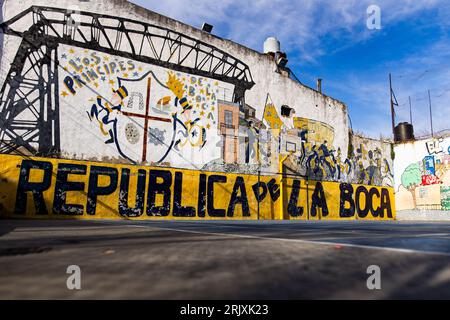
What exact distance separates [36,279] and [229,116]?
40.7 feet

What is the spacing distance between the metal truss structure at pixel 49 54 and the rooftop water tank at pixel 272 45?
487 cm

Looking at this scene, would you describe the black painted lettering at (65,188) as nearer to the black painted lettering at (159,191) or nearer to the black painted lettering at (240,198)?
the black painted lettering at (159,191)

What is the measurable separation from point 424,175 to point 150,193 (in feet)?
63.0

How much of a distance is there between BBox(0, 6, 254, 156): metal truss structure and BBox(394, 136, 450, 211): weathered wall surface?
58.3 ft

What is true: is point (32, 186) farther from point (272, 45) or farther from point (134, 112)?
point (272, 45)

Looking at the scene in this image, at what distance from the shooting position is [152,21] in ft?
39.2

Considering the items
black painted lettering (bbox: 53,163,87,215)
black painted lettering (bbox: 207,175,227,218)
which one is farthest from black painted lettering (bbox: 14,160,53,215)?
black painted lettering (bbox: 207,175,227,218)

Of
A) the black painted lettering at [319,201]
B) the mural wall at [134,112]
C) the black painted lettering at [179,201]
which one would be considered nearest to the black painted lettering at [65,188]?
the mural wall at [134,112]

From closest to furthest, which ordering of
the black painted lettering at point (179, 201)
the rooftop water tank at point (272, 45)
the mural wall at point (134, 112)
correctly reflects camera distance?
the mural wall at point (134, 112)
the black painted lettering at point (179, 201)
the rooftop water tank at point (272, 45)

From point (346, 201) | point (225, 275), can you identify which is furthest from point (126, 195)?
point (346, 201)

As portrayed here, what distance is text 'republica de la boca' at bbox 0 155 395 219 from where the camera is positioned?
9.14m

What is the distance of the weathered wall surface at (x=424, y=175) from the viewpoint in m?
20.2

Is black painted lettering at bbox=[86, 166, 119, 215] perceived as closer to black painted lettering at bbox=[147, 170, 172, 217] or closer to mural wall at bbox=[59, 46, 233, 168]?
mural wall at bbox=[59, 46, 233, 168]

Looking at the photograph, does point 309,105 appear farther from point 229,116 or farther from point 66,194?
point 66,194
